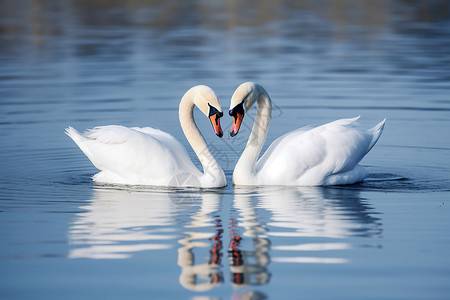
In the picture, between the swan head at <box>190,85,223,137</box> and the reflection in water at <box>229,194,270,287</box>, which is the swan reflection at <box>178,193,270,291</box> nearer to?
the reflection in water at <box>229,194,270,287</box>

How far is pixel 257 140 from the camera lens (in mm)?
11102

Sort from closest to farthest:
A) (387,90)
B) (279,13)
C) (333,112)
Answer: (333,112) → (387,90) → (279,13)

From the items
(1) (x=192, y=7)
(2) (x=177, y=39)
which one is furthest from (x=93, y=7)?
(2) (x=177, y=39)

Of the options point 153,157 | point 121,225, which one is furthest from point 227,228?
point 153,157

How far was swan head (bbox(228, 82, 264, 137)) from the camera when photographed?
34.2 feet

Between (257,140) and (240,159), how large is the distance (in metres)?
0.43

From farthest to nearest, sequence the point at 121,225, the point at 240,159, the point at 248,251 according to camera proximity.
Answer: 1. the point at 240,159
2. the point at 121,225
3. the point at 248,251

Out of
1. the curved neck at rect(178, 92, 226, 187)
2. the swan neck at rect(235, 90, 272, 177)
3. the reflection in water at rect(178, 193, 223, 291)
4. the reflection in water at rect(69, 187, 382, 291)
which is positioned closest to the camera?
the reflection in water at rect(178, 193, 223, 291)

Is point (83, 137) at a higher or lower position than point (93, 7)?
lower

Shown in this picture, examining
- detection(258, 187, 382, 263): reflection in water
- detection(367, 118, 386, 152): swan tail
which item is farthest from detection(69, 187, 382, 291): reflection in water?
detection(367, 118, 386, 152): swan tail

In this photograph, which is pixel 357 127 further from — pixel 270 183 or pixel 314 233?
pixel 314 233

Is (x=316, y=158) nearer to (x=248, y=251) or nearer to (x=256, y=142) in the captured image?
(x=256, y=142)

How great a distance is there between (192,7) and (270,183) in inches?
1138

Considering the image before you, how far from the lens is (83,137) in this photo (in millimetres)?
11172
